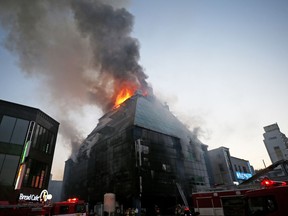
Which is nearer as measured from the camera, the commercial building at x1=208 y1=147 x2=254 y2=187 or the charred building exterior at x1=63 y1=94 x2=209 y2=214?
the charred building exterior at x1=63 y1=94 x2=209 y2=214

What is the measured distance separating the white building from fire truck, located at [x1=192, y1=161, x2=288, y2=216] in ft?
107

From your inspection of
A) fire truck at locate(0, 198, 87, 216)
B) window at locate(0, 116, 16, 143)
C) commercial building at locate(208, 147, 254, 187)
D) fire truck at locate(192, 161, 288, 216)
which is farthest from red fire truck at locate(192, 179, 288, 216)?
commercial building at locate(208, 147, 254, 187)

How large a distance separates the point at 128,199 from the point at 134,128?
13.5 m

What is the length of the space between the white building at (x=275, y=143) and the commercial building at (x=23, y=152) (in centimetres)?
4640

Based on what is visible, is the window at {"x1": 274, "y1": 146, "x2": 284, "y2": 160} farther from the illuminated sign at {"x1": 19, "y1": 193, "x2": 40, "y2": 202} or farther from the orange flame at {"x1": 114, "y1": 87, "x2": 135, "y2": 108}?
the illuminated sign at {"x1": 19, "y1": 193, "x2": 40, "y2": 202}

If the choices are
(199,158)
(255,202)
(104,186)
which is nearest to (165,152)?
(199,158)

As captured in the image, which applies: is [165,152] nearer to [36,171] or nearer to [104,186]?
[104,186]

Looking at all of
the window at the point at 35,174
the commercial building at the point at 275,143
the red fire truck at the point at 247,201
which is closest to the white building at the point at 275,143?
the commercial building at the point at 275,143

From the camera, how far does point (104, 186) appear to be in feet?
129

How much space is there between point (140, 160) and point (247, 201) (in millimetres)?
28480

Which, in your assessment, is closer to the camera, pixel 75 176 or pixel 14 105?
pixel 14 105

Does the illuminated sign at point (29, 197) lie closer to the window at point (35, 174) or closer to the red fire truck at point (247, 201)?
the window at point (35, 174)

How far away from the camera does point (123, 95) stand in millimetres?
57562

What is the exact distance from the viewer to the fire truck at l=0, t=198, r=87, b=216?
1019 centimetres
